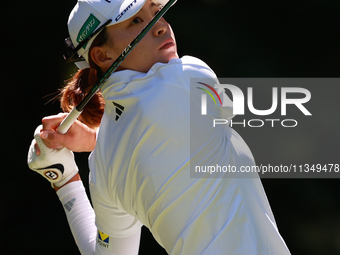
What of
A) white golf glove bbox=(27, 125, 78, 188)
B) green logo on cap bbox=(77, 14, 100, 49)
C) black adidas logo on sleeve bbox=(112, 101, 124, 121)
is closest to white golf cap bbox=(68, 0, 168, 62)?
green logo on cap bbox=(77, 14, 100, 49)

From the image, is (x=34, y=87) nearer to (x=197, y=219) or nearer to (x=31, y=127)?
(x=31, y=127)

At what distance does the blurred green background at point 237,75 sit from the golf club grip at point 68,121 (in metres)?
0.57

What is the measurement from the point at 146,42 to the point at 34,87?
3.17 feet

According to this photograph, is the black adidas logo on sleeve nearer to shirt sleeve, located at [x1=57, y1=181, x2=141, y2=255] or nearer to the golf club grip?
the golf club grip

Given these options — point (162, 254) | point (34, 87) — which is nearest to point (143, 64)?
point (34, 87)

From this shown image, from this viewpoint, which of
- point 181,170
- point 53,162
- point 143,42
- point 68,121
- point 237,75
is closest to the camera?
point 181,170

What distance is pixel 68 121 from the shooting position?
4.55 feet

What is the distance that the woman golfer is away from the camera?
3.34ft

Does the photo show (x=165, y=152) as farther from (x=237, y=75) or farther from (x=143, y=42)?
(x=237, y=75)

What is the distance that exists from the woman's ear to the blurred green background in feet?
2.47

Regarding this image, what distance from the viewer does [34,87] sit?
1.96 metres

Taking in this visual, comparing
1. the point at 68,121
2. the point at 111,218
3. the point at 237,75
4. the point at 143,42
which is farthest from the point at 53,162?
the point at 237,75

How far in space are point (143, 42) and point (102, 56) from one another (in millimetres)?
151

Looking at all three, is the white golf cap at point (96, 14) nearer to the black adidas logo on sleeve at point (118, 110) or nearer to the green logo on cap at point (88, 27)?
the green logo on cap at point (88, 27)
